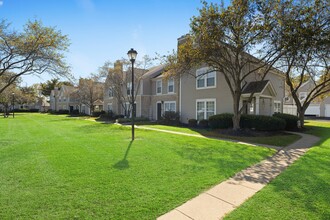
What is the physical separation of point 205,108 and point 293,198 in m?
15.1

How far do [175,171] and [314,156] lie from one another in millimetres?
5552

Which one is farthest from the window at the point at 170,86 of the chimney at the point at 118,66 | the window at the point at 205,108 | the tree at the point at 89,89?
the tree at the point at 89,89

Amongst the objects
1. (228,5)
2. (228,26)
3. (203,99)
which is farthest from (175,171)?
(203,99)

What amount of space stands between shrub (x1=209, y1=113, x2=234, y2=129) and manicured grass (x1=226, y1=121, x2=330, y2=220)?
31.9 feet

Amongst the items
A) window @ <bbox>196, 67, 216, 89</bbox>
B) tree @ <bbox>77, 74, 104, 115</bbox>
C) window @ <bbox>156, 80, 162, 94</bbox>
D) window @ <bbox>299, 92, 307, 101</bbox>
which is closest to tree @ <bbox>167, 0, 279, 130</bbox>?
window @ <bbox>196, 67, 216, 89</bbox>

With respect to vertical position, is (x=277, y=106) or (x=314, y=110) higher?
(x=277, y=106)

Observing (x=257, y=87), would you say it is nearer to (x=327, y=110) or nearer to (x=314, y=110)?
(x=327, y=110)

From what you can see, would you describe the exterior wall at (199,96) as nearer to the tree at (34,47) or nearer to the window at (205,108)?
the window at (205,108)

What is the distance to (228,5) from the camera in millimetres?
11727

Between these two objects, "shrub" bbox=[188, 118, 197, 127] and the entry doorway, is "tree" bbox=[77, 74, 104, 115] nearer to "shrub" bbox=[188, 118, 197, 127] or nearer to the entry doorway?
the entry doorway

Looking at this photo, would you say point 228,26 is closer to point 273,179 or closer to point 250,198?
point 273,179

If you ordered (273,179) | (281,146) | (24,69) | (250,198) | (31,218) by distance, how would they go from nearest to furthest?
1. (31,218)
2. (250,198)
3. (273,179)
4. (281,146)
5. (24,69)

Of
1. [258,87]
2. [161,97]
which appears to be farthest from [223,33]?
[161,97]

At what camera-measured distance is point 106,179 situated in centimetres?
494
